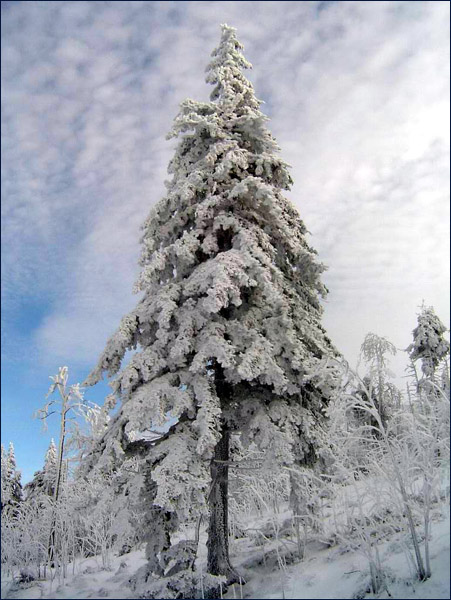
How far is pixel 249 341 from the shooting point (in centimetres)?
1057

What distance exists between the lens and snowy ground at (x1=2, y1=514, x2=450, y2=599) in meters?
7.61

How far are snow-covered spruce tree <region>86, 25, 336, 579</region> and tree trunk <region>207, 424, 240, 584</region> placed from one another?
0.08 ft

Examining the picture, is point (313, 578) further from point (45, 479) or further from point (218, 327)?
point (45, 479)

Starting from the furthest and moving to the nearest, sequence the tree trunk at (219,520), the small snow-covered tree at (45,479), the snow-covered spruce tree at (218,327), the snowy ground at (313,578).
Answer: the small snow-covered tree at (45,479), the tree trunk at (219,520), the snow-covered spruce tree at (218,327), the snowy ground at (313,578)

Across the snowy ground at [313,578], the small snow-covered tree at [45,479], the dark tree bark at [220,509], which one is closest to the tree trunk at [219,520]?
the dark tree bark at [220,509]

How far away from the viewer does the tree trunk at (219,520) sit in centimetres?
1018

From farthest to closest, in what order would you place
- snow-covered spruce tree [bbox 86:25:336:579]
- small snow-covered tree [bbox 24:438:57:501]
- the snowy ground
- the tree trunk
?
small snow-covered tree [bbox 24:438:57:501], the tree trunk, snow-covered spruce tree [bbox 86:25:336:579], the snowy ground

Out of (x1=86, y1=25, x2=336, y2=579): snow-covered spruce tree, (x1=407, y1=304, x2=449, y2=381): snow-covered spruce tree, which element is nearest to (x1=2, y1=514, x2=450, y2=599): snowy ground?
(x1=86, y1=25, x2=336, y2=579): snow-covered spruce tree

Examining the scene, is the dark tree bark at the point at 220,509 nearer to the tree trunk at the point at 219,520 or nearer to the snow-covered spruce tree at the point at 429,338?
the tree trunk at the point at 219,520

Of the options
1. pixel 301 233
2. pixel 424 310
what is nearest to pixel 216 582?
pixel 301 233

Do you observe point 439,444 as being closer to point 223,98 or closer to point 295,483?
point 295,483

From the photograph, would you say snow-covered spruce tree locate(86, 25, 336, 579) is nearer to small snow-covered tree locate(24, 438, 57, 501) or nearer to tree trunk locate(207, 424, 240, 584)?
tree trunk locate(207, 424, 240, 584)

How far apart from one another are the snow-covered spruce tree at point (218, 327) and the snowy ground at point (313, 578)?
1196mm

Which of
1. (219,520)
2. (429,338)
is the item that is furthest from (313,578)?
(429,338)
